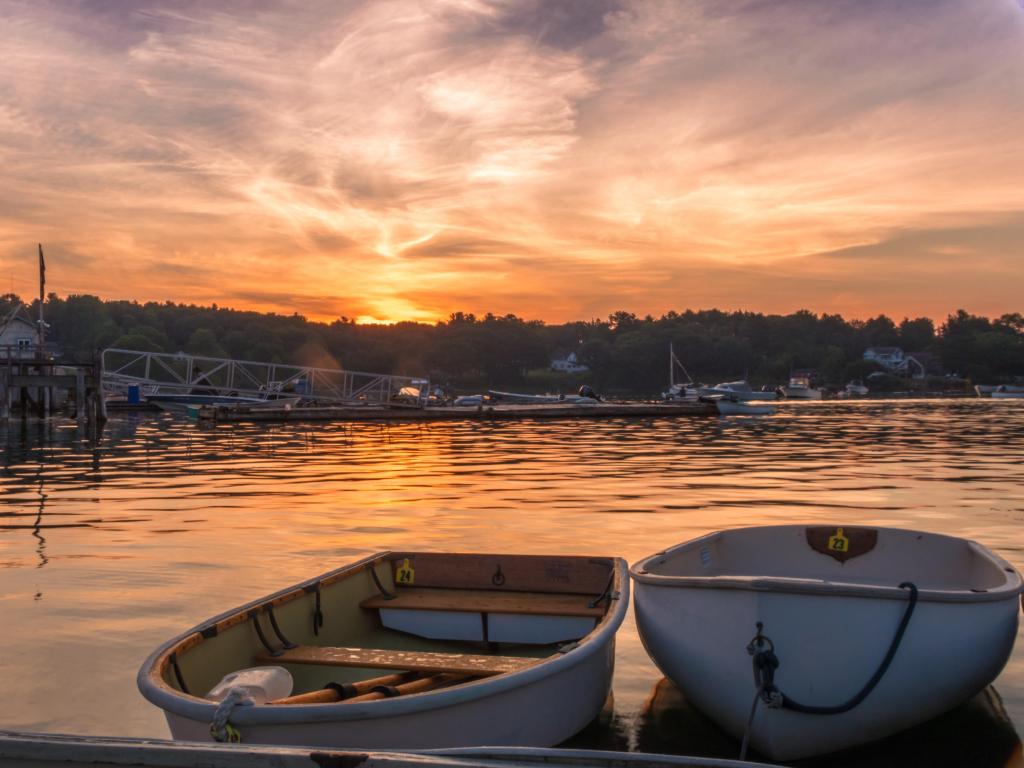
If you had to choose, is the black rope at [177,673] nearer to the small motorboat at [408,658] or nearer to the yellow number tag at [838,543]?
the small motorboat at [408,658]

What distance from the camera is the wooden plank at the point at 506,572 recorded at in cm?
853

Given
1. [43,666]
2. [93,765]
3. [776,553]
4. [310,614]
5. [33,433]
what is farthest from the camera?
[33,433]

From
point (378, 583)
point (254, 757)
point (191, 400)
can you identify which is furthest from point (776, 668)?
point (191, 400)

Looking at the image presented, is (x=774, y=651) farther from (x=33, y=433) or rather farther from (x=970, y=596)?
(x=33, y=433)

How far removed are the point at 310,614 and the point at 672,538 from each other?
8.40 m

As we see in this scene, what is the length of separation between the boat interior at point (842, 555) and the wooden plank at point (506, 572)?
0.96 meters

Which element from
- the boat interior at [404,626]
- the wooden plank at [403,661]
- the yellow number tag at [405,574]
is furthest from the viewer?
the yellow number tag at [405,574]

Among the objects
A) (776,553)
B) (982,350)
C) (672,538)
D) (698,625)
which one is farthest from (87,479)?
(982,350)

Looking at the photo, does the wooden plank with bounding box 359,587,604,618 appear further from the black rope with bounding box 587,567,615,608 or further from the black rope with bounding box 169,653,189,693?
the black rope with bounding box 169,653,189,693

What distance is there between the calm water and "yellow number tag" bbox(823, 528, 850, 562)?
167 cm

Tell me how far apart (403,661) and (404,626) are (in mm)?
1857

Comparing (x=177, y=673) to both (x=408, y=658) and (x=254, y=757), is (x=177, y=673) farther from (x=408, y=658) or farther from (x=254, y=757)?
(x=254, y=757)

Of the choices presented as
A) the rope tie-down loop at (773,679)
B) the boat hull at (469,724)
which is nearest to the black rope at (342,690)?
the boat hull at (469,724)

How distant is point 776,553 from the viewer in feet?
29.5
